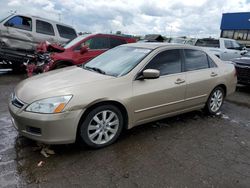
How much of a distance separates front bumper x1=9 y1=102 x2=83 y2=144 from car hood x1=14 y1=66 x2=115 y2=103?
23 centimetres

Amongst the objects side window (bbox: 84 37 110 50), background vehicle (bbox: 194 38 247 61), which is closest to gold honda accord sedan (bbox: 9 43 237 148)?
side window (bbox: 84 37 110 50)

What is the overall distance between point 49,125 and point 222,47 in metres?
11.6

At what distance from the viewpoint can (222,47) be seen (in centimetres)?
1246

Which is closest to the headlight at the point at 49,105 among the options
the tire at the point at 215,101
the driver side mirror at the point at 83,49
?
the tire at the point at 215,101

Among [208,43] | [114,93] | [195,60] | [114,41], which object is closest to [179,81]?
[195,60]

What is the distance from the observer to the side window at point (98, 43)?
795 centimetres

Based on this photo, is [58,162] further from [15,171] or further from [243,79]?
[243,79]

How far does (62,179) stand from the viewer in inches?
108

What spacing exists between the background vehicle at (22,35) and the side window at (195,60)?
6.37m

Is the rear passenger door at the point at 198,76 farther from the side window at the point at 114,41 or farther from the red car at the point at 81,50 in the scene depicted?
the side window at the point at 114,41

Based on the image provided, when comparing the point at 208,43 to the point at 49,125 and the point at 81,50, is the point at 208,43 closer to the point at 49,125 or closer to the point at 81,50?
the point at 81,50

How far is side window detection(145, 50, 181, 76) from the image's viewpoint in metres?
4.04

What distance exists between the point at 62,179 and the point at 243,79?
22.9 ft

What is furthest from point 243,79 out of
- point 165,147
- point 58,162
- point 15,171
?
point 15,171
